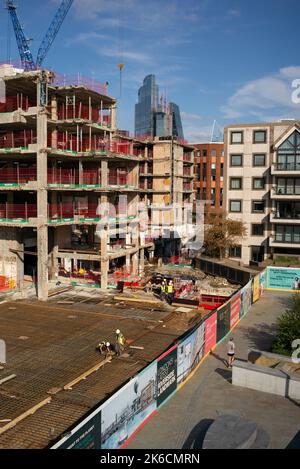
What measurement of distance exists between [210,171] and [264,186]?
159ft

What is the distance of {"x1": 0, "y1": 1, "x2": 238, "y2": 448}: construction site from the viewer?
20.2 m

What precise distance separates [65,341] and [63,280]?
1646 cm

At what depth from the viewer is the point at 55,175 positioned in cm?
3994

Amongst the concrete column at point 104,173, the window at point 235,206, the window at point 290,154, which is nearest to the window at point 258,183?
the window at point 235,206

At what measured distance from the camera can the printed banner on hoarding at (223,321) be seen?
85.3ft

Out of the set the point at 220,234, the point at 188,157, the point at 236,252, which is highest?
the point at 188,157

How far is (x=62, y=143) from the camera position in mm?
41031

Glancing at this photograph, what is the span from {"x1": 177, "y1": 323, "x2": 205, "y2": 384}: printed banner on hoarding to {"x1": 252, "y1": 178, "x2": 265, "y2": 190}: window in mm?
36428

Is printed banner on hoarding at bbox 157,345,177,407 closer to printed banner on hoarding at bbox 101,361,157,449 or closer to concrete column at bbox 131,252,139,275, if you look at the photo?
printed banner on hoarding at bbox 101,361,157,449

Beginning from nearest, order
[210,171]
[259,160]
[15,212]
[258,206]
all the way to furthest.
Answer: [15,212] → [259,160] → [258,206] → [210,171]

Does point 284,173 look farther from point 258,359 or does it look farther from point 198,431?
point 198,431

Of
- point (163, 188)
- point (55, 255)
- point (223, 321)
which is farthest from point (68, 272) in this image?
point (163, 188)

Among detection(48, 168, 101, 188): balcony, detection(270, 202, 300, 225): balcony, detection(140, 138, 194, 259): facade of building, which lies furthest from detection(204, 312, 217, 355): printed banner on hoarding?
detection(140, 138, 194, 259): facade of building

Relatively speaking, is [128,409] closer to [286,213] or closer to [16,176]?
[16,176]
